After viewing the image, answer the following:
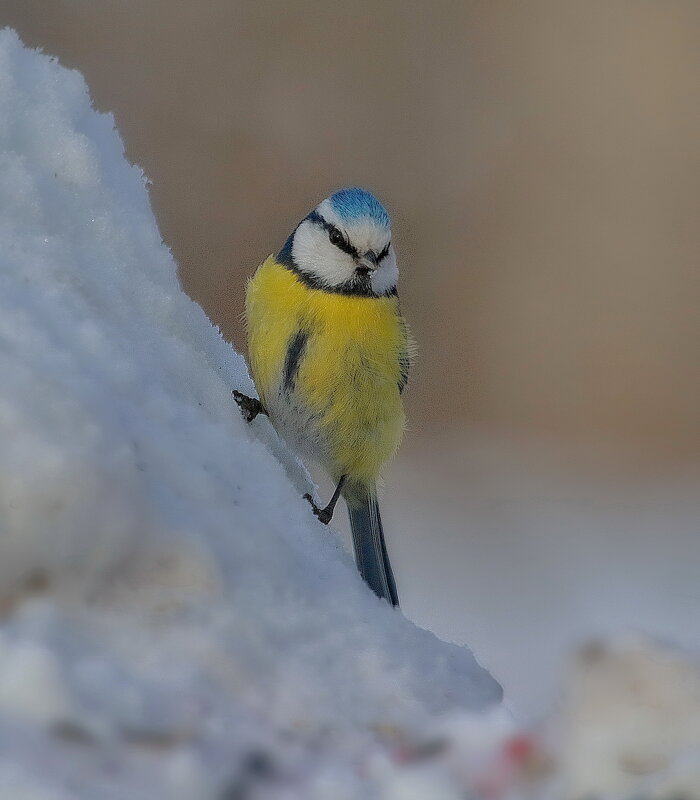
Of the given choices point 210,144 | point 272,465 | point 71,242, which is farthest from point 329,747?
point 210,144

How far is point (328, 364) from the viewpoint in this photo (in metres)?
1.34

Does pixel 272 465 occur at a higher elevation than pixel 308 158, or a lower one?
lower

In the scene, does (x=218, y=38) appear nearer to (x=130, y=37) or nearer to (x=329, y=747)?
(x=130, y=37)

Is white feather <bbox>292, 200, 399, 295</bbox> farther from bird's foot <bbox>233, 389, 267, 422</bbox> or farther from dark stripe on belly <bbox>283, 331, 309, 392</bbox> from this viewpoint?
bird's foot <bbox>233, 389, 267, 422</bbox>

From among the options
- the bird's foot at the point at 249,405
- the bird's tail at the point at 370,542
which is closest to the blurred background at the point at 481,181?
the bird's tail at the point at 370,542

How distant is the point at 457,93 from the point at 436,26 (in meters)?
0.26

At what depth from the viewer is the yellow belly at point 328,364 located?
4.40ft

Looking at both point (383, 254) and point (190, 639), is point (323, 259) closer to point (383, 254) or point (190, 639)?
point (383, 254)

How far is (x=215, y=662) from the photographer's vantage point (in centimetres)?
49

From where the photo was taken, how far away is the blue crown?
143cm

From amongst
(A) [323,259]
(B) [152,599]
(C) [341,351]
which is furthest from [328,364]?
(B) [152,599]

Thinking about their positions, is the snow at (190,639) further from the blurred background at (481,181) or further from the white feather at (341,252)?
the blurred background at (481,181)

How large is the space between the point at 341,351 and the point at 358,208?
215mm

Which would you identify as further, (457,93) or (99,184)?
(457,93)
